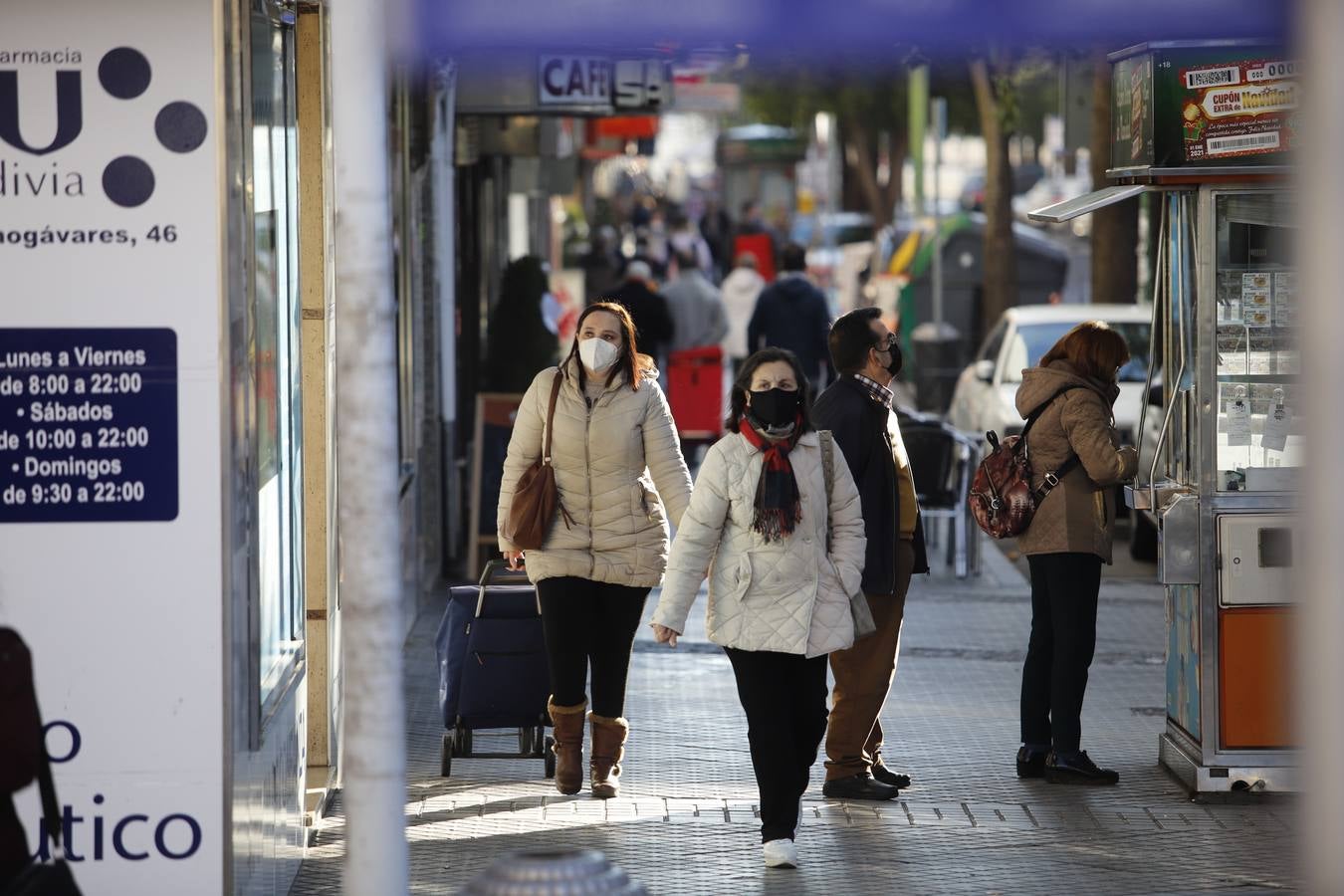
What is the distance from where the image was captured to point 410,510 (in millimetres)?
11180

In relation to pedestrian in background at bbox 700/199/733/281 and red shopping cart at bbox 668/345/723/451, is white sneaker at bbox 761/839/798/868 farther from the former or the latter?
pedestrian in background at bbox 700/199/733/281

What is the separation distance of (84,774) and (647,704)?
442 centimetres

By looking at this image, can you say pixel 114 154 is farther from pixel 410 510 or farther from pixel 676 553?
pixel 410 510

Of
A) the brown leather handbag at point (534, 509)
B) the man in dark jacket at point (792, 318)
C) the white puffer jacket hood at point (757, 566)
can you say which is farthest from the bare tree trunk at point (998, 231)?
the white puffer jacket hood at point (757, 566)

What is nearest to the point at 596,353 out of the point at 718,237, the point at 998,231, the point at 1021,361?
the point at 1021,361

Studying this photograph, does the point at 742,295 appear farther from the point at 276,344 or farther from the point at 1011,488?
the point at 276,344

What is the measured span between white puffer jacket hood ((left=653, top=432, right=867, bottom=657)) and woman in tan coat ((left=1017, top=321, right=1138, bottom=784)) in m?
1.46

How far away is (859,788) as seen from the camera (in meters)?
7.51

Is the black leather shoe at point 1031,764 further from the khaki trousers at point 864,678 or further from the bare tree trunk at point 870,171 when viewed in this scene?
the bare tree trunk at point 870,171

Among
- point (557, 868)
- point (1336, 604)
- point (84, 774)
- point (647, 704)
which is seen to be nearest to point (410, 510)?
point (647, 704)

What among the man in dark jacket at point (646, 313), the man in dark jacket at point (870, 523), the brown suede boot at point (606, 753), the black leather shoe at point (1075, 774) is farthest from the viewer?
the man in dark jacket at point (646, 313)

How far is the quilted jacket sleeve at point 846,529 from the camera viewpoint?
6348 millimetres

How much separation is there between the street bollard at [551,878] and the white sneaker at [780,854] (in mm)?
2640

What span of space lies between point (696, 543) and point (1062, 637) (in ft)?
6.71
